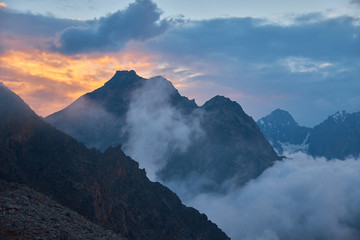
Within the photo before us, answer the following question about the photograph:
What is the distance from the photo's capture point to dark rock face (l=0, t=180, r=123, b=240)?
68812 millimetres

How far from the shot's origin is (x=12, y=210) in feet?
248

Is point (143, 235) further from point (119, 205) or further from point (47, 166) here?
point (47, 166)

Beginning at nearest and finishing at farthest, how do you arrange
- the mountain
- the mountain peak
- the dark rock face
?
the dark rock face < the mountain < the mountain peak

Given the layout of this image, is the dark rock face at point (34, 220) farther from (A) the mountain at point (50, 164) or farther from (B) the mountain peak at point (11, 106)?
(B) the mountain peak at point (11, 106)

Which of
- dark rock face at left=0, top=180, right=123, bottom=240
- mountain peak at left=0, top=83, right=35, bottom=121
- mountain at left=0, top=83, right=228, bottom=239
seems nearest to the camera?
dark rock face at left=0, top=180, right=123, bottom=240

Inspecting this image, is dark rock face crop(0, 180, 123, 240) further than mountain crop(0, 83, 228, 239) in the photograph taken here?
No

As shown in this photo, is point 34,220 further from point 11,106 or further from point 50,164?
point 11,106

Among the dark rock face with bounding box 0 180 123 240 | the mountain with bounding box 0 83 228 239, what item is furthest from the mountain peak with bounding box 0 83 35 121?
the dark rock face with bounding box 0 180 123 240

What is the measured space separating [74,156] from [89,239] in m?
82.6

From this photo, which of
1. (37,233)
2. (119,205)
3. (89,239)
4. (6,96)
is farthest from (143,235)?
(37,233)

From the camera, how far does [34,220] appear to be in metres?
75.4

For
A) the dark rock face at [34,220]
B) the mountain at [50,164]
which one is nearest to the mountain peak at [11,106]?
the mountain at [50,164]

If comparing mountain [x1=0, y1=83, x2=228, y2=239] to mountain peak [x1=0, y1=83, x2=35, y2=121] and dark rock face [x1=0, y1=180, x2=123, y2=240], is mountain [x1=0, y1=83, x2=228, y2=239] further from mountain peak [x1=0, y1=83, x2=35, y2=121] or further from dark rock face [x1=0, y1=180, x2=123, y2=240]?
Result: dark rock face [x1=0, y1=180, x2=123, y2=240]

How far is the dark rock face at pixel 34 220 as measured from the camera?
6881 cm
